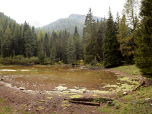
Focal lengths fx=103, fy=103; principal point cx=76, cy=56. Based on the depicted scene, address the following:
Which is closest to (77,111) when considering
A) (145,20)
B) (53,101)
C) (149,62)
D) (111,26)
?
(53,101)

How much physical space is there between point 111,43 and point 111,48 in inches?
63.6

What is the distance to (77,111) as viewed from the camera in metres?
5.70

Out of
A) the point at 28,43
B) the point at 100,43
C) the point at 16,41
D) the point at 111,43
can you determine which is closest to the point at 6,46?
the point at 16,41

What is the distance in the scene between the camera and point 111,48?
30.1 meters

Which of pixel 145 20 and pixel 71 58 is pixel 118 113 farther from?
Answer: pixel 71 58

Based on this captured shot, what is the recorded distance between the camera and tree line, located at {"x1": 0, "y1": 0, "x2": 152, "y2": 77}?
9.59 meters

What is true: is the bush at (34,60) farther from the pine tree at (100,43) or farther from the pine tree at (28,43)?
the pine tree at (100,43)

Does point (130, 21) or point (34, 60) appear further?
point (34, 60)

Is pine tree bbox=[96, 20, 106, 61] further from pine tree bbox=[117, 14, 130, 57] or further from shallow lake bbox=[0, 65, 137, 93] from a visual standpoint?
shallow lake bbox=[0, 65, 137, 93]

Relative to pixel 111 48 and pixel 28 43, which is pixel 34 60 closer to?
pixel 28 43

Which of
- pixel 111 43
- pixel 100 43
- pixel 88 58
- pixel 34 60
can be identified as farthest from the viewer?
pixel 34 60

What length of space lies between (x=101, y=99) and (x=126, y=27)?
25187mm

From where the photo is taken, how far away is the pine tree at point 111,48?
95.3 ft

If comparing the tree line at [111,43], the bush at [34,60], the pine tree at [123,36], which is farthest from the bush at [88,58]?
the bush at [34,60]
